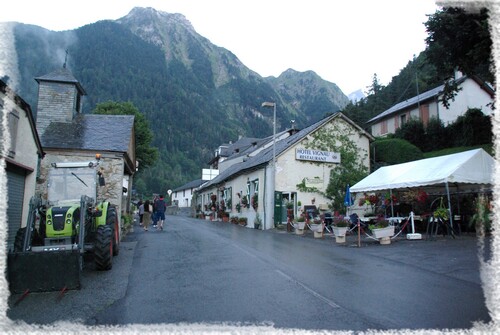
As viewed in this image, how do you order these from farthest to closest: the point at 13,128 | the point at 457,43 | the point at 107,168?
1. the point at 107,168
2. the point at 457,43
3. the point at 13,128

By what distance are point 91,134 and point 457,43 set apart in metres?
14.5

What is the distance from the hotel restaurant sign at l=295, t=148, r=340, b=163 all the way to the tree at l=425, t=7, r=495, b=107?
10.2 meters

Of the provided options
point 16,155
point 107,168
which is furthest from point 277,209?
point 16,155

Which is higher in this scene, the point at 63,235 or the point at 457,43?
the point at 457,43

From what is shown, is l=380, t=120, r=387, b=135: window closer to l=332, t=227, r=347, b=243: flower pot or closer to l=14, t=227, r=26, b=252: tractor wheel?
l=332, t=227, r=347, b=243: flower pot

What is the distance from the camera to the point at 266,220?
22.8 m

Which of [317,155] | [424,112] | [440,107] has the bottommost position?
[317,155]

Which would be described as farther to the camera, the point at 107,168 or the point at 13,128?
the point at 107,168

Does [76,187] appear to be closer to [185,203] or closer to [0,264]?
[0,264]

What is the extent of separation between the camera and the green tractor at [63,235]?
6.49 metres

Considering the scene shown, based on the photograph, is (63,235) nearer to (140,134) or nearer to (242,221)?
(242,221)

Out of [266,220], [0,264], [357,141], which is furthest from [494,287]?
[357,141]

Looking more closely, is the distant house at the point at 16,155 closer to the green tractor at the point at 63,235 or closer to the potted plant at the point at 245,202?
the green tractor at the point at 63,235

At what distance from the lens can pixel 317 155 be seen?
24047 millimetres
